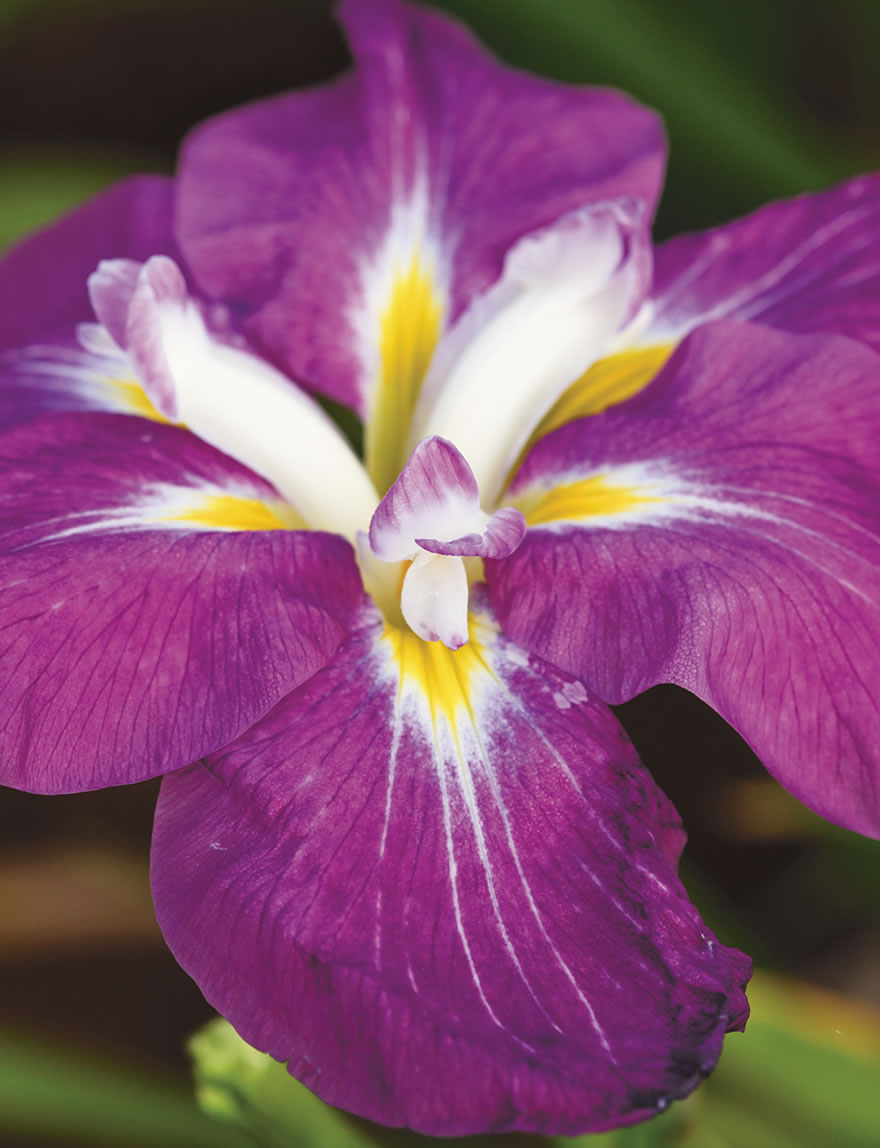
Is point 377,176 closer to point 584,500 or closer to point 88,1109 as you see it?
point 584,500

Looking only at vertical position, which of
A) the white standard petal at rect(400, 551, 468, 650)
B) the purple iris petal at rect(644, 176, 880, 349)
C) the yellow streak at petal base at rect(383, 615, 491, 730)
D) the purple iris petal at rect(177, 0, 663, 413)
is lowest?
the yellow streak at petal base at rect(383, 615, 491, 730)

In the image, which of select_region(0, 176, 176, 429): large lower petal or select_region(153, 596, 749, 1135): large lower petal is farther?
select_region(0, 176, 176, 429): large lower petal

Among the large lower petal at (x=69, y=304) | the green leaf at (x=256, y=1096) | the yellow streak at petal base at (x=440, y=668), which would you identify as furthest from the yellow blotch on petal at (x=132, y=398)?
the green leaf at (x=256, y=1096)

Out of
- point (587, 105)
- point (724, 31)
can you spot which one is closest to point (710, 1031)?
point (587, 105)

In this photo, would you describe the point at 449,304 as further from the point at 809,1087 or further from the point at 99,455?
the point at 809,1087

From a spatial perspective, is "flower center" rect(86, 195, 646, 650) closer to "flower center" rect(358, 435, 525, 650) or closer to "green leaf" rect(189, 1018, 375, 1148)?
"flower center" rect(358, 435, 525, 650)

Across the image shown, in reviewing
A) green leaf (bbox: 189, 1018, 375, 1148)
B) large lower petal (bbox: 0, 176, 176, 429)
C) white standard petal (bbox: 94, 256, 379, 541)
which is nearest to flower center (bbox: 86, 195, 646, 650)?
white standard petal (bbox: 94, 256, 379, 541)
